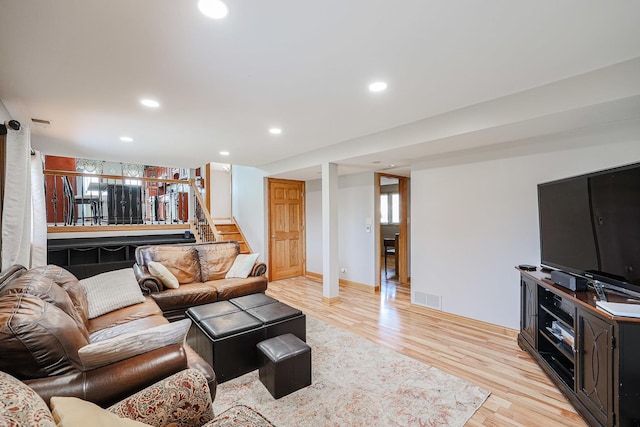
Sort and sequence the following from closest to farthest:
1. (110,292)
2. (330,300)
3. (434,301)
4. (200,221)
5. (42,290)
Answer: (42,290) → (110,292) → (434,301) → (330,300) → (200,221)

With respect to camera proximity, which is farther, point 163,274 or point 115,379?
point 163,274

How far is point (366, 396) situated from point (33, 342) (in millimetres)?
2010

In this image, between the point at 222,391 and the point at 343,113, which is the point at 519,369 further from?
the point at 343,113

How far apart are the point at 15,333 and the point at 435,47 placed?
2540mm

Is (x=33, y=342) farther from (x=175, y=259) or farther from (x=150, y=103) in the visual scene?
(x=175, y=259)

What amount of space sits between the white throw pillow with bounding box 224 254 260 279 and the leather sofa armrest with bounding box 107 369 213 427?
2711 mm

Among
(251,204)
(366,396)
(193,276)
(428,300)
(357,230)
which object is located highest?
(251,204)

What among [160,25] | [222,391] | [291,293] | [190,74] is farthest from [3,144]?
[291,293]

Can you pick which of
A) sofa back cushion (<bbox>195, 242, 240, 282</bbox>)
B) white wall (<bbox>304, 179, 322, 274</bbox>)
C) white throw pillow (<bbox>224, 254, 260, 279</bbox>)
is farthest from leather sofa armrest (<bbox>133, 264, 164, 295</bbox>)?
white wall (<bbox>304, 179, 322, 274</bbox>)

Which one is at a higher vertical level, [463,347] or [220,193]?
[220,193]

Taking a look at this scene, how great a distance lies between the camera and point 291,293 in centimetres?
490

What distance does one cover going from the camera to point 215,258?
4129 mm

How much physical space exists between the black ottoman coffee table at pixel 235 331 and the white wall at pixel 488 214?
2.10 meters

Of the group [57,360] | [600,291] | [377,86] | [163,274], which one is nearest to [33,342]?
→ [57,360]
